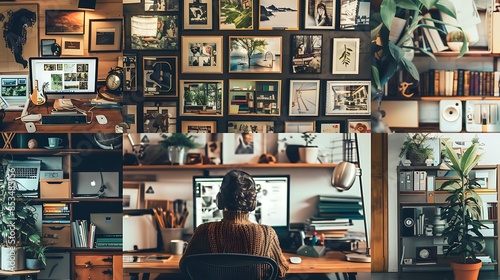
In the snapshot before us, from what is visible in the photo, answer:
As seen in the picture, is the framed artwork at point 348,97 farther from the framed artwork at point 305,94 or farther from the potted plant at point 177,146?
the potted plant at point 177,146

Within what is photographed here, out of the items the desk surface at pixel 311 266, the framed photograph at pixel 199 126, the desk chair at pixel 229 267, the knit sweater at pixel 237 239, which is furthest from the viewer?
the framed photograph at pixel 199 126

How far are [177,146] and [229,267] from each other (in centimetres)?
83

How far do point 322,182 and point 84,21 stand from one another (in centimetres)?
161

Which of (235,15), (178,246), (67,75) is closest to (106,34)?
(67,75)

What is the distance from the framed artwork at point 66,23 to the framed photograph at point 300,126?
127 cm

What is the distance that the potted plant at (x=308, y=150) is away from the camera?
3738 mm

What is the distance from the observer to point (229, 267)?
324cm

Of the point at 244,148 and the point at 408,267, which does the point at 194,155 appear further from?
the point at 408,267

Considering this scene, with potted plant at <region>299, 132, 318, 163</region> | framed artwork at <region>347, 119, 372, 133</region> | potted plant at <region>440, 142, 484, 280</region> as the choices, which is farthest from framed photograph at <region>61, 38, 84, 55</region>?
potted plant at <region>440, 142, 484, 280</region>

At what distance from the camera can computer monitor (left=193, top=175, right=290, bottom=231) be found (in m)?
3.71

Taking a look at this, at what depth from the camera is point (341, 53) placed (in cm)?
373

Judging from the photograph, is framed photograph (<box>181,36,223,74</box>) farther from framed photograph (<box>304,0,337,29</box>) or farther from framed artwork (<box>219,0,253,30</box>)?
framed photograph (<box>304,0,337,29</box>)

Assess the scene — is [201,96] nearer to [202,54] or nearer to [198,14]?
[202,54]

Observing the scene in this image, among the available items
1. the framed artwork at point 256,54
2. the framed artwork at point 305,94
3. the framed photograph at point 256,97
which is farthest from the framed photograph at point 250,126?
the framed artwork at point 256,54
